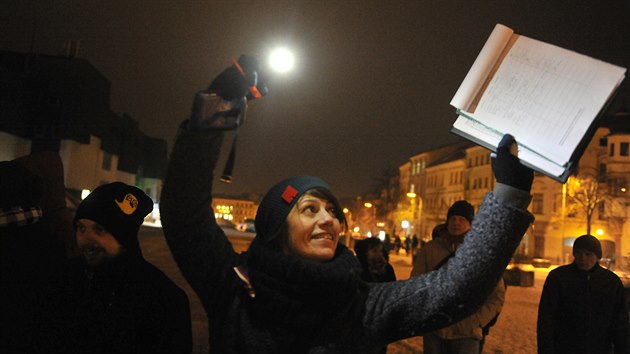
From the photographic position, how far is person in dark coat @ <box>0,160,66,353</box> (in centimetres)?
229

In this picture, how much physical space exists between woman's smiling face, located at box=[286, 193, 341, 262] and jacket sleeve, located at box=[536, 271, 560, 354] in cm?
346

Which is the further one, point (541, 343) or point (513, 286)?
point (513, 286)

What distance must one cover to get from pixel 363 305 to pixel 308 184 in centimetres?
54

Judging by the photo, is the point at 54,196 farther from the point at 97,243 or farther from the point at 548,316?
the point at 548,316

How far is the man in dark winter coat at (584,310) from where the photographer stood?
466 cm

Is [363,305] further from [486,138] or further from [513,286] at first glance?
[513,286]

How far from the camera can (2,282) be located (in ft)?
7.70

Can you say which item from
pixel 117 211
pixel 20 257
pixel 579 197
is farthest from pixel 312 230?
pixel 579 197

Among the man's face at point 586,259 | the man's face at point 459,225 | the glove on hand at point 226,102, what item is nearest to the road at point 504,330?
the man's face at point 459,225

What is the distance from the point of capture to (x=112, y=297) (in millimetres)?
2334

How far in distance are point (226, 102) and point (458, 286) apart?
102 cm

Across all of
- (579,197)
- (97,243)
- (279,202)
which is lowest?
(97,243)

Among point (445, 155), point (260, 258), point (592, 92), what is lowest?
point (260, 258)

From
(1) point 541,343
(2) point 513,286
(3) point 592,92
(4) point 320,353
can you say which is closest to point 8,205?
(4) point 320,353
